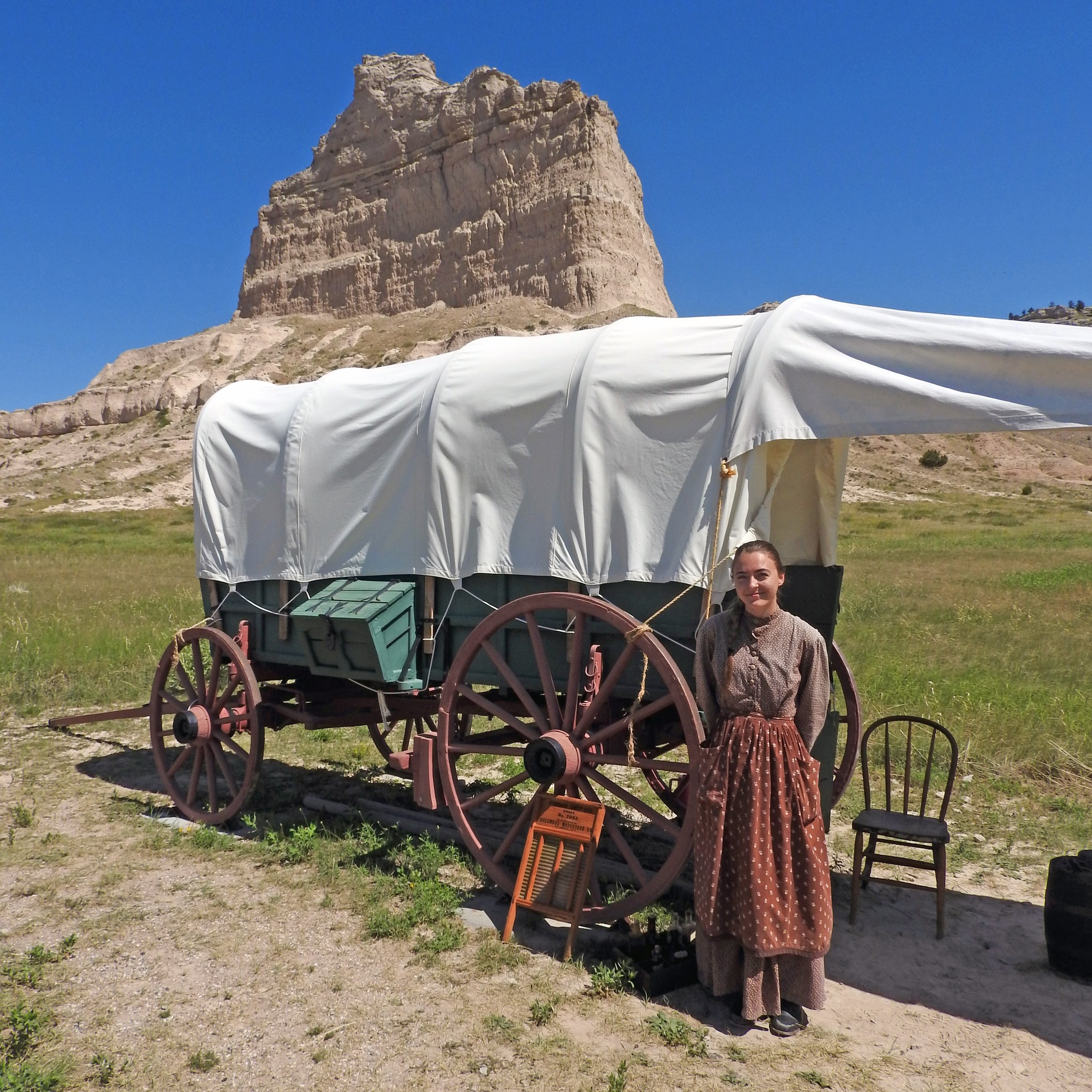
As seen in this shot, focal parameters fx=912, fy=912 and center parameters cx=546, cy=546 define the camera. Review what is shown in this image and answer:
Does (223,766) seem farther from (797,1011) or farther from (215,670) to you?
(797,1011)

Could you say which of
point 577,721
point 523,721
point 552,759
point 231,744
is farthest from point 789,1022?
point 231,744

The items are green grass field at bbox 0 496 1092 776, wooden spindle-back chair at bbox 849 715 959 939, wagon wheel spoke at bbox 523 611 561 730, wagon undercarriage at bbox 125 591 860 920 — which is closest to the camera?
wagon undercarriage at bbox 125 591 860 920

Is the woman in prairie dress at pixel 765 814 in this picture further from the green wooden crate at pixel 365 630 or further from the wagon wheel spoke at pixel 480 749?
the green wooden crate at pixel 365 630

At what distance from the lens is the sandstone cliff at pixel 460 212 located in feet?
263

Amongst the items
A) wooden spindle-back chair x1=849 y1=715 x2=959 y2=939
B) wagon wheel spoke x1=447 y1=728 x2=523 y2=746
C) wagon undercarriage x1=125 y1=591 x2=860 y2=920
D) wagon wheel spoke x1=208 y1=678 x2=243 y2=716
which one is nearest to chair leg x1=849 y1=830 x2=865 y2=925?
wooden spindle-back chair x1=849 y1=715 x2=959 y2=939

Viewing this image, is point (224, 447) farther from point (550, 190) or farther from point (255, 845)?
point (550, 190)

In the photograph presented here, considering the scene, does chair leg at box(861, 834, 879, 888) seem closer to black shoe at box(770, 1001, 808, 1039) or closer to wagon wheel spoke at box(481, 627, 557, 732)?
black shoe at box(770, 1001, 808, 1039)

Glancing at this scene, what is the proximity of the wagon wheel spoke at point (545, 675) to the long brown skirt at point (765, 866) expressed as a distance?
1030 mm

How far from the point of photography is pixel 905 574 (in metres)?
19.0

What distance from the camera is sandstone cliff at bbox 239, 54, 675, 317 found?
8006 cm

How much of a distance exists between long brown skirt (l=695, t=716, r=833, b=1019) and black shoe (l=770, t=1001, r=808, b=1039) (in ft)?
0.12

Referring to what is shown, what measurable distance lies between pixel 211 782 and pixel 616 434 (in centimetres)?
374

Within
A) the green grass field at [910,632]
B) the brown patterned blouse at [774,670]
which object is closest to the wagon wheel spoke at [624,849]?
the brown patterned blouse at [774,670]

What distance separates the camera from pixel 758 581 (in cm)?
365
